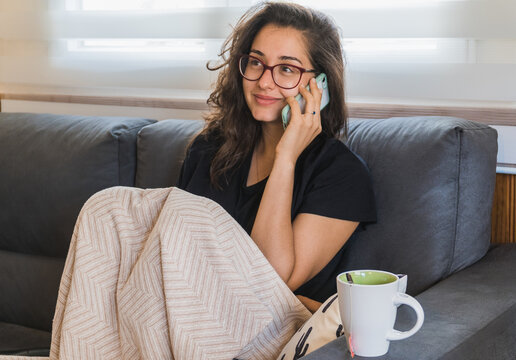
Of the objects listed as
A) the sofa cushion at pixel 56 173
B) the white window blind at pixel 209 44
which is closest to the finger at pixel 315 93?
the white window blind at pixel 209 44

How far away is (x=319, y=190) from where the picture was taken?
1.43 metres

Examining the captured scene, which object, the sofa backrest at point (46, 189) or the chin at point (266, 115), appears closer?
the chin at point (266, 115)

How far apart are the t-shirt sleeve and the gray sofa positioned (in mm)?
38

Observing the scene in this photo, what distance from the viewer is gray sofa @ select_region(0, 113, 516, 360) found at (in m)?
1.13

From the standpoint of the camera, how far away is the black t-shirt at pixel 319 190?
1.40 metres

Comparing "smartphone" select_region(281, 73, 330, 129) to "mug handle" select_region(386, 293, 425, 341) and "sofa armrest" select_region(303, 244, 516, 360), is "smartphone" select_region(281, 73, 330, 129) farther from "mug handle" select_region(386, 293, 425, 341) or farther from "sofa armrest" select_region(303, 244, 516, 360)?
"mug handle" select_region(386, 293, 425, 341)

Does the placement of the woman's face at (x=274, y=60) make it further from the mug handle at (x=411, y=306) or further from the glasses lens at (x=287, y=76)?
the mug handle at (x=411, y=306)

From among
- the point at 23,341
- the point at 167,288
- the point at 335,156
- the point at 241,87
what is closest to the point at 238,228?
the point at 167,288

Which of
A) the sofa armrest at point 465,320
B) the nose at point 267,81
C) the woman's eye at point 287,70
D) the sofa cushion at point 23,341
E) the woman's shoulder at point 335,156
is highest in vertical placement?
the woman's eye at point 287,70

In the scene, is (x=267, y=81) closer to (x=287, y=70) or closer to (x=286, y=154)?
(x=287, y=70)

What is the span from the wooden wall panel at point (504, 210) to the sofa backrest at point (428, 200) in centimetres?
14

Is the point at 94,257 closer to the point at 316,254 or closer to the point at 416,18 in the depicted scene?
the point at 316,254

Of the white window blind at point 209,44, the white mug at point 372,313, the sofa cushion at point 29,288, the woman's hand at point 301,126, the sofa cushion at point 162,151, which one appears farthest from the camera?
the sofa cushion at point 29,288

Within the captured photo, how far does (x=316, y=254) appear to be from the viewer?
1.41m
